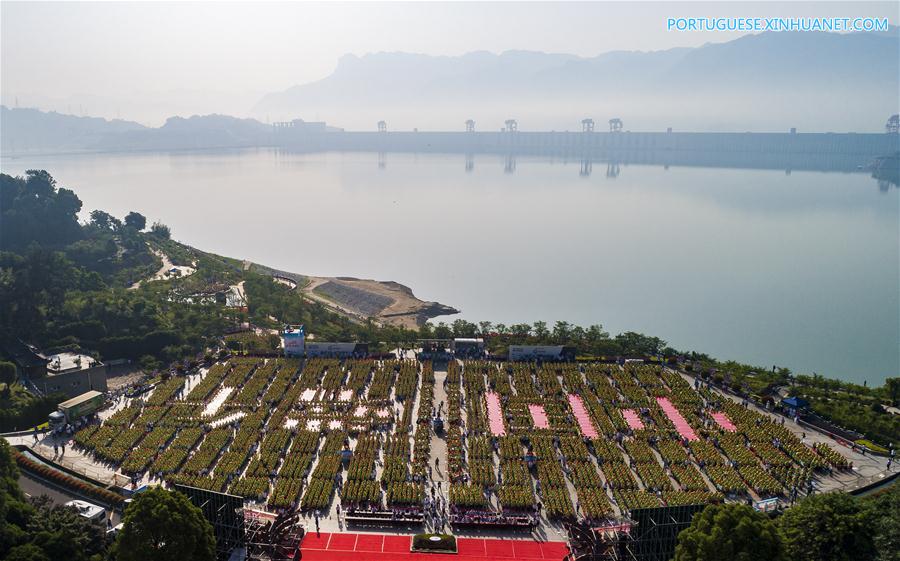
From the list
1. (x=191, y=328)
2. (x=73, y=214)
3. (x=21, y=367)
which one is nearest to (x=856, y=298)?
(x=191, y=328)

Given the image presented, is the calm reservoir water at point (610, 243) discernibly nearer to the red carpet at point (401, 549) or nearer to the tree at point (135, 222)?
the tree at point (135, 222)

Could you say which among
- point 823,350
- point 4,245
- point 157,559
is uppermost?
point 4,245

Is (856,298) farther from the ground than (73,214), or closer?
closer

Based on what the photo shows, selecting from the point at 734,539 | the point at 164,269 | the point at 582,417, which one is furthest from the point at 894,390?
the point at 164,269

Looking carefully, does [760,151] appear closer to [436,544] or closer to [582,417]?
[582,417]

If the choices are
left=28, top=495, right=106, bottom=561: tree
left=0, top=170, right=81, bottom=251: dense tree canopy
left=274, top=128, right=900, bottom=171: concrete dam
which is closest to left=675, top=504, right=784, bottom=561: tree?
left=28, top=495, right=106, bottom=561: tree

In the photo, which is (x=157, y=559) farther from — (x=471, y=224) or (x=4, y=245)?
(x=471, y=224)
